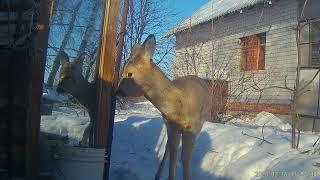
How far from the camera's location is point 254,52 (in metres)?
19.1

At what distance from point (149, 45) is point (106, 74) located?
85 centimetres

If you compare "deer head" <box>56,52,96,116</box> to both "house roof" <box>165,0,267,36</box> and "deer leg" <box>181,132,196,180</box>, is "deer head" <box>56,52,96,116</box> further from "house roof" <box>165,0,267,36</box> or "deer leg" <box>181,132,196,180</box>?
"house roof" <box>165,0,267,36</box>

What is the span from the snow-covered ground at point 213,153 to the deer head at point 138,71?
2.25 feet

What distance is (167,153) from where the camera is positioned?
710 centimetres

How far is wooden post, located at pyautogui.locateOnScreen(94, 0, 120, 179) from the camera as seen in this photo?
5387mm

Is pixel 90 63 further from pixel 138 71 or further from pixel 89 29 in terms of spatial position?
pixel 138 71

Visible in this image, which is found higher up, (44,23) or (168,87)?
(44,23)

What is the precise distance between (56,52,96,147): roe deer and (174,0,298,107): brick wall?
840cm

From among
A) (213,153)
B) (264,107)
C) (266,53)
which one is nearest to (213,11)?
(266,53)

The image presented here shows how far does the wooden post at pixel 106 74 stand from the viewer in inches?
212

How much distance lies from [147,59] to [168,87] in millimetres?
505

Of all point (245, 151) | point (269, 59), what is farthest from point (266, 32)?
point (245, 151)

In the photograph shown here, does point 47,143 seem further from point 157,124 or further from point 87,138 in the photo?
point 157,124

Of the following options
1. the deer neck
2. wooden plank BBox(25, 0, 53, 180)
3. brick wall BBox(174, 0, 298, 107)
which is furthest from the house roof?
wooden plank BBox(25, 0, 53, 180)
